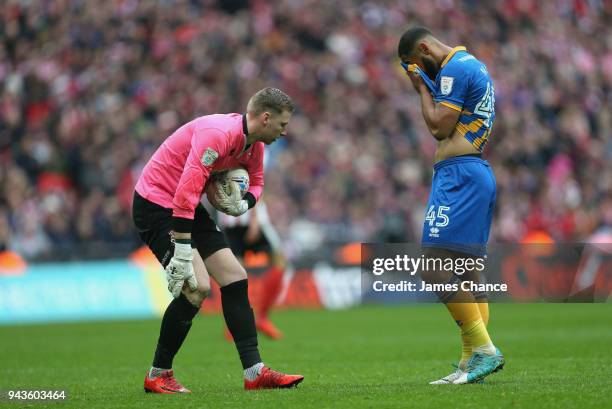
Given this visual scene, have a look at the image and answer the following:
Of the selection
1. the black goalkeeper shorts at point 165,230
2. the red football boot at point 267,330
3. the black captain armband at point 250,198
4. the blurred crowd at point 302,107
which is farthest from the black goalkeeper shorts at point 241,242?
the black goalkeeper shorts at point 165,230

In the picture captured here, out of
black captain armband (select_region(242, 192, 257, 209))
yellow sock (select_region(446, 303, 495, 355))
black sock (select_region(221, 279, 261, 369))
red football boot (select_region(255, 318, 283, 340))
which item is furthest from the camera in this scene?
red football boot (select_region(255, 318, 283, 340))

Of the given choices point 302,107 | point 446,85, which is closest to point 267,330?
point 446,85

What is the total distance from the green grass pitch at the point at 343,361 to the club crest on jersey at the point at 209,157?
5.63 ft

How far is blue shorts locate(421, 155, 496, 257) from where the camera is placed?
312 inches

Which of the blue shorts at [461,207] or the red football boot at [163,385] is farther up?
the blue shorts at [461,207]

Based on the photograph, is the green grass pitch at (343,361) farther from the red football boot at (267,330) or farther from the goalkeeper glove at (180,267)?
the goalkeeper glove at (180,267)

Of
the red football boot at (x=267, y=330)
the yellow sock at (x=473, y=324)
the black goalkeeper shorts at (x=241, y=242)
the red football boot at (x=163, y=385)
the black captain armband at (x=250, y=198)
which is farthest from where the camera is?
the black goalkeeper shorts at (x=241, y=242)

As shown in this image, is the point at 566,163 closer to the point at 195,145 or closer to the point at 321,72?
the point at 321,72

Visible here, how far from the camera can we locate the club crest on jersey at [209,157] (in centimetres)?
777

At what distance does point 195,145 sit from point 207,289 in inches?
44.4

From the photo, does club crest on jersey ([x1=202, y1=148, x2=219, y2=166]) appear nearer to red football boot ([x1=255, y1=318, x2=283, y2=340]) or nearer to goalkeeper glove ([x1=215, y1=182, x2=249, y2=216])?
goalkeeper glove ([x1=215, y1=182, x2=249, y2=216])

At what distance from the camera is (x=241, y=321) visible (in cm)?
819

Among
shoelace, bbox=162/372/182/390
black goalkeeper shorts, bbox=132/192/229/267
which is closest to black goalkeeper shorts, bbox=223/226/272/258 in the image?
black goalkeeper shorts, bbox=132/192/229/267

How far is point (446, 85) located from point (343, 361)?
13.7ft
